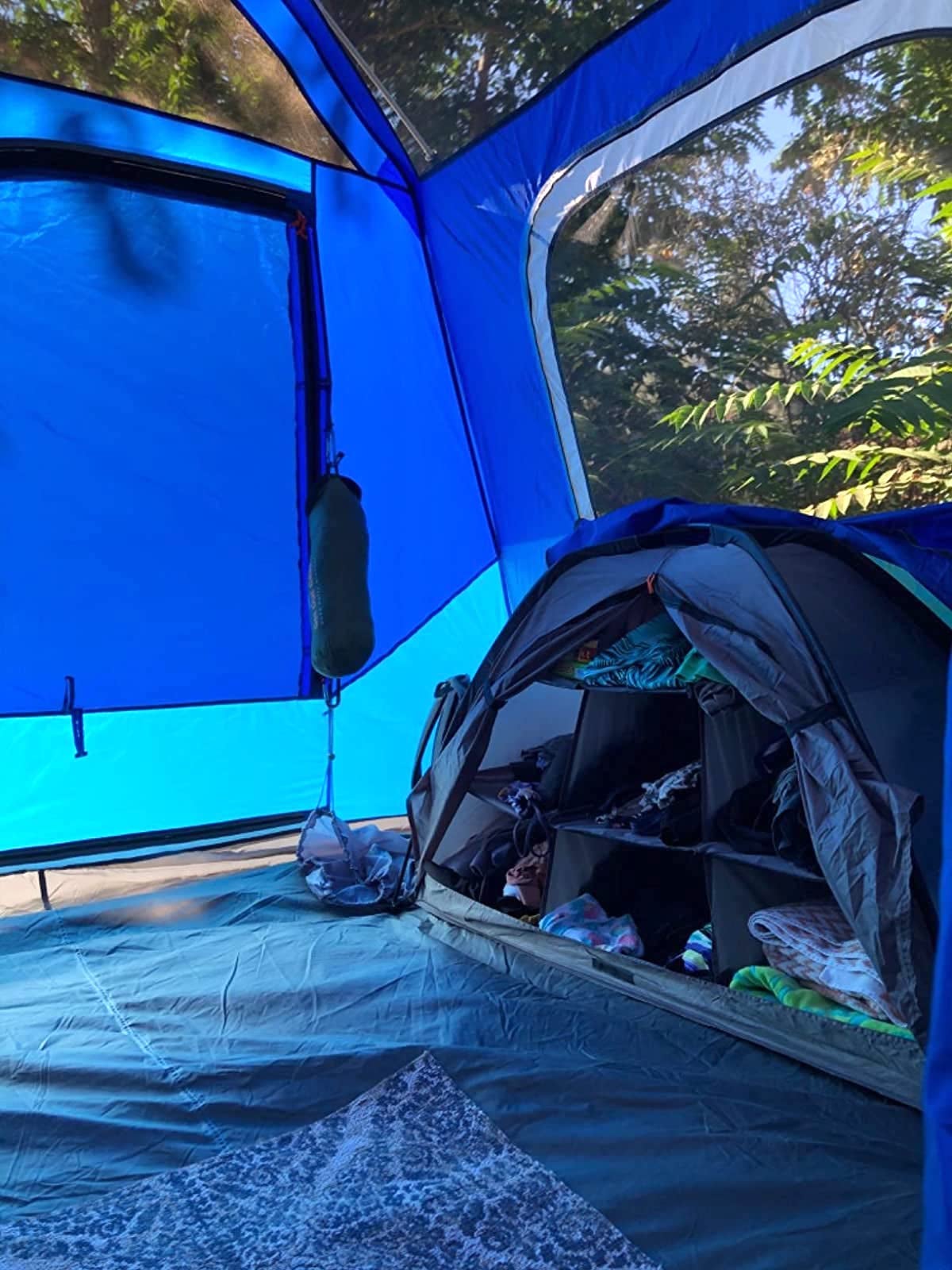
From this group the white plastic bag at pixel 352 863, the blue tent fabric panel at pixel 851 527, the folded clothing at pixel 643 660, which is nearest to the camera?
the blue tent fabric panel at pixel 851 527

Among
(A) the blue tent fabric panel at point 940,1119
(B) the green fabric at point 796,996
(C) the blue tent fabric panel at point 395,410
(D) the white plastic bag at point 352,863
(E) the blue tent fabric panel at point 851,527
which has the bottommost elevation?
(D) the white plastic bag at point 352,863

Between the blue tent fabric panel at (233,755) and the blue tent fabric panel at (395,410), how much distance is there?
15 cm

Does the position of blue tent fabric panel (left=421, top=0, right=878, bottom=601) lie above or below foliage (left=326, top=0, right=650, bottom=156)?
below

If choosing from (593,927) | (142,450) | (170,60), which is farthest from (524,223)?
(593,927)

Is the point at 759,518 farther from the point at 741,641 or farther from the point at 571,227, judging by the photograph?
the point at 571,227

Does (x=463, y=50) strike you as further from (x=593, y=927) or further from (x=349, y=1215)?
(x=349, y=1215)

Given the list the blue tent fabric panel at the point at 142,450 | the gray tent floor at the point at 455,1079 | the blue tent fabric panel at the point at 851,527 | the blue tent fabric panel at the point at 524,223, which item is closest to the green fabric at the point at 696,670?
the blue tent fabric panel at the point at 851,527

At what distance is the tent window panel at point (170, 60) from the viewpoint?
8.35ft

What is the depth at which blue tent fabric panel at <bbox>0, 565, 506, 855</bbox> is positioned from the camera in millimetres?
2939

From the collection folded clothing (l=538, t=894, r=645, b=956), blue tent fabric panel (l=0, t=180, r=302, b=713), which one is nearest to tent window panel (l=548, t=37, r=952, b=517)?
blue tent fabric panel (l=0, t=180, r=302, b=713)

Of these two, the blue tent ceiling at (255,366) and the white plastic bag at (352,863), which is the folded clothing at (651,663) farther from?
the white plastic bag at (352,863)

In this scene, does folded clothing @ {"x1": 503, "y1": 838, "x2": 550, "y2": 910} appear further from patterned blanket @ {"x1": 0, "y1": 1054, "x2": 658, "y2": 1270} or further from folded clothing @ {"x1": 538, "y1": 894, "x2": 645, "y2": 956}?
patterned blanket @ {"x1": 0, "y1": 1054, "x2": 658, "y2": 1270}

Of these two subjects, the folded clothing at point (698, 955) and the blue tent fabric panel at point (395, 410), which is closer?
the folded clothing at point (698, 955)

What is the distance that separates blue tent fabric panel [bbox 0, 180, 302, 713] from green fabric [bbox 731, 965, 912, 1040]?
6.04 ft
